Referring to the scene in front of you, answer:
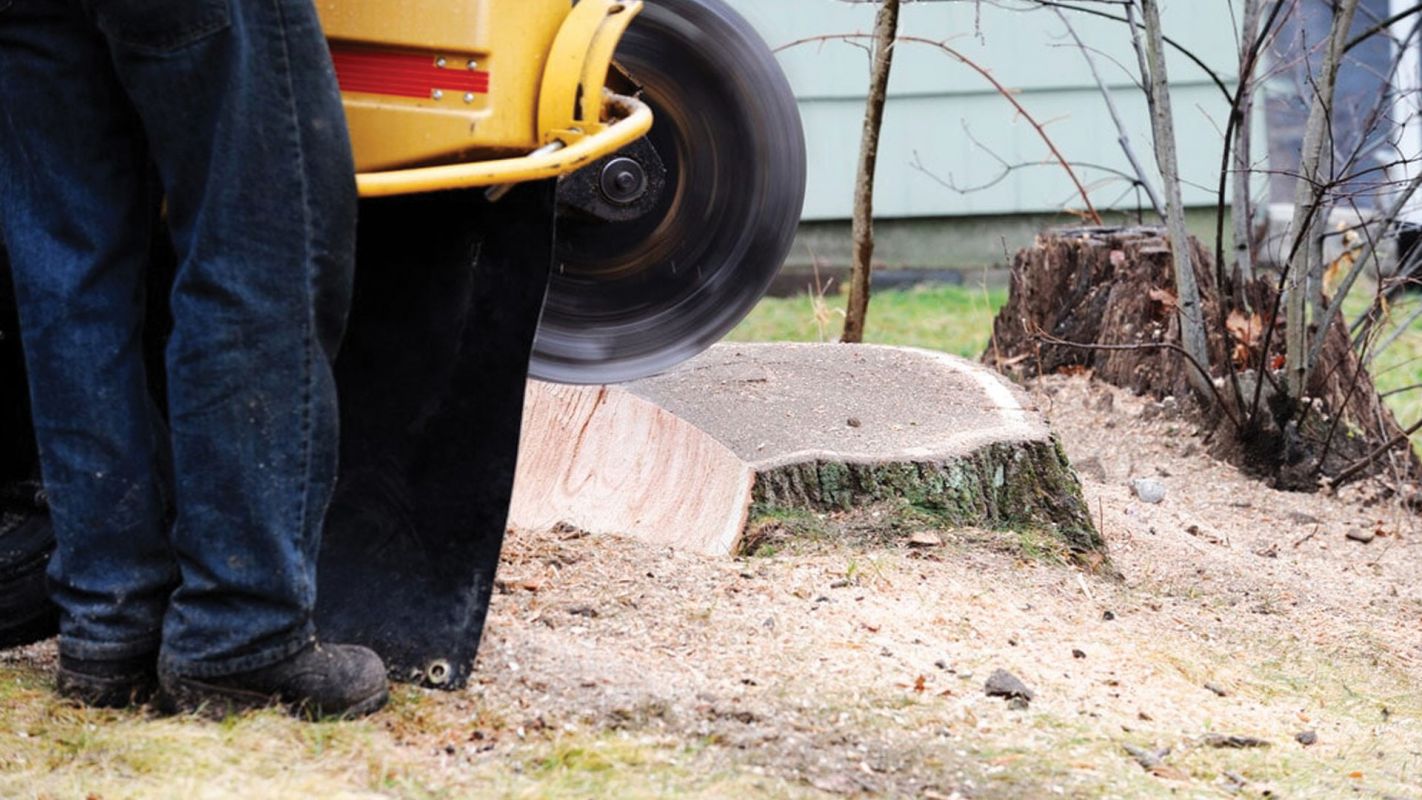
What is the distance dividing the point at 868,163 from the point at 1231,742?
2720 millimetres

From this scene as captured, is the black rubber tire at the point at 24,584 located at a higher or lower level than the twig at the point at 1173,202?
lower

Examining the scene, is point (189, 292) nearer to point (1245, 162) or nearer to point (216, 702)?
point (216, 702)

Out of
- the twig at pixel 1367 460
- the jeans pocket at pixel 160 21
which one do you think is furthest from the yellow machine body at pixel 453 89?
the twig at pixel 1367 460

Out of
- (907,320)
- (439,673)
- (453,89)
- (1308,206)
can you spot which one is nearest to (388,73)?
(453,89)

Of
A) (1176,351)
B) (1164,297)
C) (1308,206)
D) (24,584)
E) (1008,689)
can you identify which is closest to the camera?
(24,584)

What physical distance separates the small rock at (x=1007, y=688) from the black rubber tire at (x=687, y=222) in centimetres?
110

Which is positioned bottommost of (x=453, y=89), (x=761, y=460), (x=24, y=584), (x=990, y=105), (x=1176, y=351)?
(x=24, y=584)

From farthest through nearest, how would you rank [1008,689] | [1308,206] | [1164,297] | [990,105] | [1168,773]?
[990,105] < [1164,297] < [1308,206] < [1008,689] < [1168,773]

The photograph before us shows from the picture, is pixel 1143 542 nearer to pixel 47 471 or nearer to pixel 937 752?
pixel 937 752

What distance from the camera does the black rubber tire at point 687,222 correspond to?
344 centimetres

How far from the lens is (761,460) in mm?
3646

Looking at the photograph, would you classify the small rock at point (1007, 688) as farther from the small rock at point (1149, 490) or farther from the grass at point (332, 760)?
the small rock at point (1149, 490)

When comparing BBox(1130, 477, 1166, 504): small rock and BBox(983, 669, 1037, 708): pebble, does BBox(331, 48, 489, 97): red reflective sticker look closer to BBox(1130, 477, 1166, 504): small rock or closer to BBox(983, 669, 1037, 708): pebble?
BBox(983, 669, 1037, 708): pebble

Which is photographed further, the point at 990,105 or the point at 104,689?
the point at 990,105
